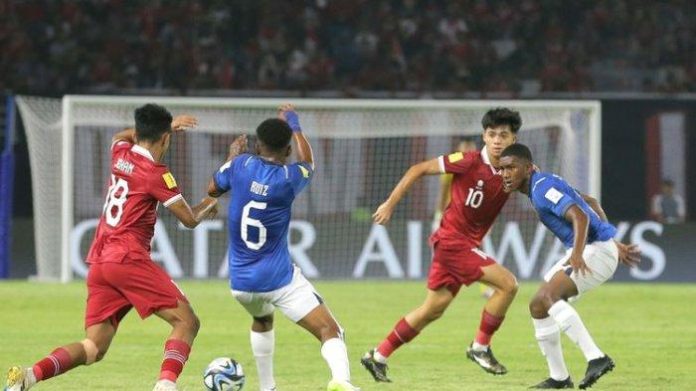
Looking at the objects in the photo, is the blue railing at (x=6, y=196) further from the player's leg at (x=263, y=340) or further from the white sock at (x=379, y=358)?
the player's leg at (x=263, y=340)

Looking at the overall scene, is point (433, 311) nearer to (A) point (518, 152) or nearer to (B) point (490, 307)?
(B) point (490, 307)

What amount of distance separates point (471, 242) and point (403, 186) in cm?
84

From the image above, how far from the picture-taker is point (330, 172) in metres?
20.2

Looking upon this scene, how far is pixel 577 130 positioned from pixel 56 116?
6.90m

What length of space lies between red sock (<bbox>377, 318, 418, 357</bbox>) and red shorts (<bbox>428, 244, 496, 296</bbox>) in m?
0.36

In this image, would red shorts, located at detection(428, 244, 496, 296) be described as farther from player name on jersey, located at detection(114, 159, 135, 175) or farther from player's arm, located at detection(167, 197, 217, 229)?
player name on jersey, located at detection(114, 159, 135, 175)

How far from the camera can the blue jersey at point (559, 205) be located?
8875mm

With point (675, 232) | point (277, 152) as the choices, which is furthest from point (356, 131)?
point (277, 152)

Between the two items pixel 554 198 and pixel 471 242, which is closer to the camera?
pixel 554 198

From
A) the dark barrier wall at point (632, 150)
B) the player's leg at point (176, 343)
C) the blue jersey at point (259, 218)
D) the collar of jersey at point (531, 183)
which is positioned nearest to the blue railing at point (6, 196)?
the dark barrier wall at point (632, 150)

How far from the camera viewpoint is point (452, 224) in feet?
34.3

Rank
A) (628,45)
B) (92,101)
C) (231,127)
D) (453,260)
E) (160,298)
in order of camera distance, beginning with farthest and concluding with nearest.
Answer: (628,45), (231,127), (92,101), (453,260), (160,298)

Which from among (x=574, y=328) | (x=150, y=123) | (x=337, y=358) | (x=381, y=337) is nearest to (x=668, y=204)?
(x=381, y=337)

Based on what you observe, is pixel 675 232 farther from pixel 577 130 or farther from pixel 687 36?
pixel 687 36
